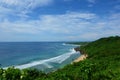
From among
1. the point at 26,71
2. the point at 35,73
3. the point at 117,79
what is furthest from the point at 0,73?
the point at 117,79

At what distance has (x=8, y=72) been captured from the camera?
534 inches

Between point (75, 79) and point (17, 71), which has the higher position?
point (17, 71)

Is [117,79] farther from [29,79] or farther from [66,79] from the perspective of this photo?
[29,79]

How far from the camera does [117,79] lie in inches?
850

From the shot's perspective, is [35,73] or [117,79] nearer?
[35,73]

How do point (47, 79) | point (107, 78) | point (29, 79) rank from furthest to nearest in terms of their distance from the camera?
point (107, 78) → point (47, 79) → point (29, 79)

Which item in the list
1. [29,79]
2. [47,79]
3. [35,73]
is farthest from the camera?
[47,79]

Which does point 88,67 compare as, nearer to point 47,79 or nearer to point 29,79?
point 47,79

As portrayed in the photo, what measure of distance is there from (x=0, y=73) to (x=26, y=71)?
1.47m

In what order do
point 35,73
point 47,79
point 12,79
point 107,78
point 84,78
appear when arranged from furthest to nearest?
point 107,78 < point 47,79 < point 84,78 < point 35,73 < point 12,79

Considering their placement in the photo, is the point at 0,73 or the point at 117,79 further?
the point at 117,79

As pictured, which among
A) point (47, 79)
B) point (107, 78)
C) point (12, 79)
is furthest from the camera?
point (107, 78)

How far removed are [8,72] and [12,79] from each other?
1.42 ft

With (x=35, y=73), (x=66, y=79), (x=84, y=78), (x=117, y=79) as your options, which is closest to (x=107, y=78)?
(x=117, y=79)
